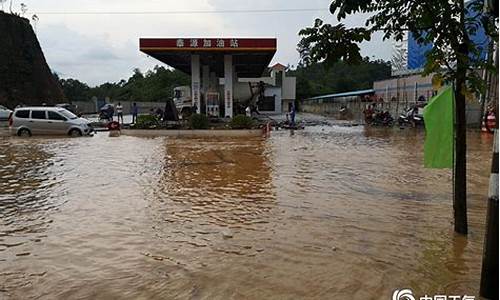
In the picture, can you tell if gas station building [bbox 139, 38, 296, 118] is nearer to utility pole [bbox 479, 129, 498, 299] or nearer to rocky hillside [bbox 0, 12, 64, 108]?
rocky hillside [bbox 0, 12, 64, 108]

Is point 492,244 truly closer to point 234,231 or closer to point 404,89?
point 234,231

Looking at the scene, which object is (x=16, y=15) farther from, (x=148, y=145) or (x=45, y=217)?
(x=45, y=217)

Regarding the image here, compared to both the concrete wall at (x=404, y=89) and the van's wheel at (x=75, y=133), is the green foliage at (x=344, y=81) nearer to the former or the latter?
the concrete wall at (x=404, y=89)

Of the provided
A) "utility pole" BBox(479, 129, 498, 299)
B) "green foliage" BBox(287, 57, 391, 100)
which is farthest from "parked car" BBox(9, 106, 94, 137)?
"green foliage" BBox(287, 57, 391, 100)

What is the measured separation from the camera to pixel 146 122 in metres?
26.7

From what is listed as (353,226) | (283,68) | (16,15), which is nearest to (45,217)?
(353,226)

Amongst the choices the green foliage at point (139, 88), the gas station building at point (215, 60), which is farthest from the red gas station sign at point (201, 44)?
the green foliage at point (139, 88)

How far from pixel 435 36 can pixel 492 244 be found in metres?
2.72

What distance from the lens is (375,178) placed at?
36.6ft

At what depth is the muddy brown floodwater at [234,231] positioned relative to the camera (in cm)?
474

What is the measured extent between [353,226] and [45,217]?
4556 millimetres

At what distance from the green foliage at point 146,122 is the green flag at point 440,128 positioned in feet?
70.4

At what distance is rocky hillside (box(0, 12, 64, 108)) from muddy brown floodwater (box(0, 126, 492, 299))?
37773 millimetres

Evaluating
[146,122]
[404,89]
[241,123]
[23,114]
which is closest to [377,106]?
[404,89]
